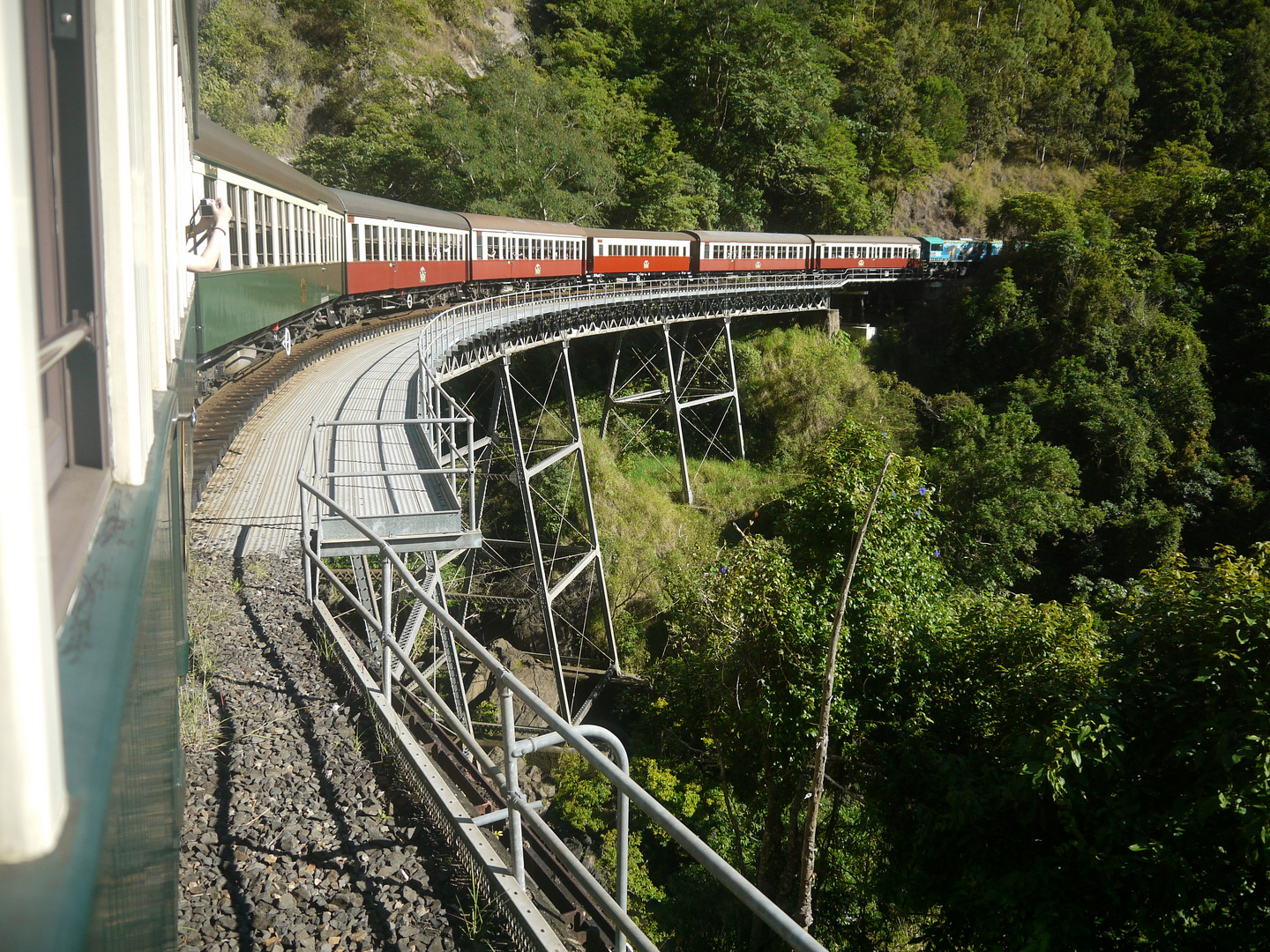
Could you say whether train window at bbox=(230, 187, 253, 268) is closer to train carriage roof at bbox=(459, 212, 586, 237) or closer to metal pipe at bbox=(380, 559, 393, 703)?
metal pipe at bbox=(380, 559, 393, 703)

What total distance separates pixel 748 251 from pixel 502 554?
50.2 ft

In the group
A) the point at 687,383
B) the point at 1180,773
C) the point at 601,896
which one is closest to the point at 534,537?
the point at 1180,773

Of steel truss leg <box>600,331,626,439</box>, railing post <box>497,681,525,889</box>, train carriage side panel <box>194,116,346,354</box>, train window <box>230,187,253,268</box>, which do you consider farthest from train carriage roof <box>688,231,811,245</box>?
railing post <box>497,681,525,889</box>

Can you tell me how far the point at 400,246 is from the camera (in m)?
17.8

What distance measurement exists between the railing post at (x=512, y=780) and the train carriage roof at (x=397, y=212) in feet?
46.9

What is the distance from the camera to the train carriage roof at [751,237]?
96.7 ft

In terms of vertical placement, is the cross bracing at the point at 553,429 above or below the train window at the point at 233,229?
below

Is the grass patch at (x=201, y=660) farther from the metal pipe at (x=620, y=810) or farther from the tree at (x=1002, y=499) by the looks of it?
the tree at (x=1002, y=499)

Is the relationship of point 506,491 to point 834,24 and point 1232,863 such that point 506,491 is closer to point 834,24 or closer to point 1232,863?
point 1232,863

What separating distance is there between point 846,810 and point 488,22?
4469 cm

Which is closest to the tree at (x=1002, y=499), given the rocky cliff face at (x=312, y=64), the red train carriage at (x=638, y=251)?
the red train carriage at (x=638, y=251)

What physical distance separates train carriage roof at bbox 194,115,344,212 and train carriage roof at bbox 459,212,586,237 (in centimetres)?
921

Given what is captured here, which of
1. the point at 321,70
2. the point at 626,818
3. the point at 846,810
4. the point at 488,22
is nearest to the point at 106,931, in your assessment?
the point at 626,818

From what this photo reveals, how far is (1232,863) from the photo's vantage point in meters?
4.84
